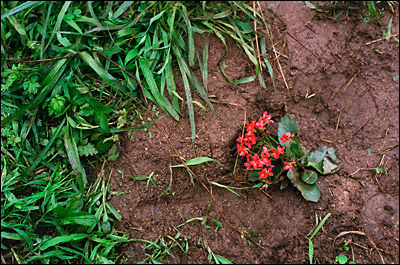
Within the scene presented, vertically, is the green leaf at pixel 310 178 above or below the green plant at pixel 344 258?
above

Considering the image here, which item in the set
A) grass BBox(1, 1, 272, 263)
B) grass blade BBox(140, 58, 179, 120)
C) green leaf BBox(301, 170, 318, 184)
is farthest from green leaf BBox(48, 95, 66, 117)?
green leaf BBox(301, 170, 318, 184)

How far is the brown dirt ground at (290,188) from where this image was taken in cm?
228

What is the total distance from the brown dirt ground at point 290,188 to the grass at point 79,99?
11cm

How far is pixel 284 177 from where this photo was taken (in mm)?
2340

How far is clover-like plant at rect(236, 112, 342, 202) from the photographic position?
88.6 inches

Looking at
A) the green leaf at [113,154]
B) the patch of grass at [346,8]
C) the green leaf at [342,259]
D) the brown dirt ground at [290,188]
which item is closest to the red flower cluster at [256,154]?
the brown dirt ground at [290,188]

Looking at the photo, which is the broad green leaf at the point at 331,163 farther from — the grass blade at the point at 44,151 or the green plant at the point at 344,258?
the grass blade at the point at 44,151

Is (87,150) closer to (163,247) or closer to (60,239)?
(60,239)

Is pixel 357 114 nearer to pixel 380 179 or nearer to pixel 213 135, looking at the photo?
pixel 380 179

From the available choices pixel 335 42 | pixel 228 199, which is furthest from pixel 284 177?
pixel 335 42

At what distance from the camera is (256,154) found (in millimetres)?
2191

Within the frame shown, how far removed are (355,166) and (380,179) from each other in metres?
0.19

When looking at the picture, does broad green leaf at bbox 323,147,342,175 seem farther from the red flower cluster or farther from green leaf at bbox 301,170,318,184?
the red flower cluster

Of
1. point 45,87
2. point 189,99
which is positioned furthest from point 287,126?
point 45,87
